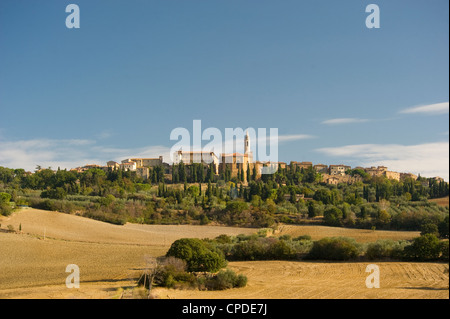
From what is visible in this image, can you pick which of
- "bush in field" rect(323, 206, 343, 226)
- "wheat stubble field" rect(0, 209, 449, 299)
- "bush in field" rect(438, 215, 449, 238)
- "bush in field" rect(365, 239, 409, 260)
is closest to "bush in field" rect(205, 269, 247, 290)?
"wheat stubble field" rect(0, 209, 449, 299)

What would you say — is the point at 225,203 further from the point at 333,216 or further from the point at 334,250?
the point at 334,250

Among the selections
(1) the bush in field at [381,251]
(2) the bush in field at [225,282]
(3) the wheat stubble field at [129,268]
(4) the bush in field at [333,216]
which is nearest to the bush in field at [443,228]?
(3) the wheat stubble field at [129,268]

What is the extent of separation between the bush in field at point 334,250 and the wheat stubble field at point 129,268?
1.17 m

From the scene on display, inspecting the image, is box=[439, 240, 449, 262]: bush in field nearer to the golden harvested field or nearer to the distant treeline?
the golden harvested field

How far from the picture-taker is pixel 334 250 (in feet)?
91.2

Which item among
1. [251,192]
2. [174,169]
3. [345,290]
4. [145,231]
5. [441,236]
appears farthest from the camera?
[174,169]

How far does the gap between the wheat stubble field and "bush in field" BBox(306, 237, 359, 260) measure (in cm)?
117

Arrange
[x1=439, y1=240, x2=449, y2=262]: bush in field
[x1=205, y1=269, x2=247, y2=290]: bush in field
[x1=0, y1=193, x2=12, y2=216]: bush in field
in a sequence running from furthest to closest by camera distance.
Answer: [x1=0, y1=193, x2=12, y2=216]: bush in field
[x1=439, y1=240, x2=449, y2=262]: bush in field
[x1=205, y1=269, x2=247, y2=290]: bush in field

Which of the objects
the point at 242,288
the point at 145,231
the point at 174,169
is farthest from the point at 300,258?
the point at 174,169

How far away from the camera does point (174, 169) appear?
77875mm

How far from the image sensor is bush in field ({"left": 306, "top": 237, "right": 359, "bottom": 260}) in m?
27.7

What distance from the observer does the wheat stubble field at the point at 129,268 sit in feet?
59.7

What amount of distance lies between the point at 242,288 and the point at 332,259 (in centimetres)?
1008
